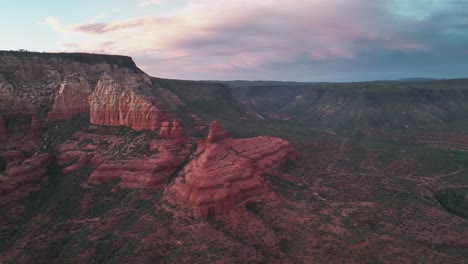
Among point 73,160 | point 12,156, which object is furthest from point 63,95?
point 73,160

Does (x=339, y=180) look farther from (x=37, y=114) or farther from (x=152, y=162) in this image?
(x=37, y=114)

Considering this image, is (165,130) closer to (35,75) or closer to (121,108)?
(121,108)

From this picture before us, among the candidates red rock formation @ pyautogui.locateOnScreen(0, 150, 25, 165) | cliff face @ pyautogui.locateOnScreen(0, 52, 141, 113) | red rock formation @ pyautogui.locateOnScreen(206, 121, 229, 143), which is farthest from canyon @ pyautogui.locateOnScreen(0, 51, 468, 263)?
red rock formation @ pyautogui.locateOnScreen(206, 121, 229, 143)

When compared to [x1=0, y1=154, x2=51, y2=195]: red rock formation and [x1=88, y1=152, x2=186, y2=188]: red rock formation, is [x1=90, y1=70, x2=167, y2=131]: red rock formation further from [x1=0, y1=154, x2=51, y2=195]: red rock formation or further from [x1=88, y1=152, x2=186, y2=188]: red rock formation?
[x1=0, y1=154, x2=51, y2=195]: red rock formation

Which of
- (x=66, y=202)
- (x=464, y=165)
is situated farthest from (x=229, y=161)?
(x=464, y=165)

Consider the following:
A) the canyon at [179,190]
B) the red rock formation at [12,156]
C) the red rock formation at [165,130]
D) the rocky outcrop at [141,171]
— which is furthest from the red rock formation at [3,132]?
the red rock formation at [165,130]
